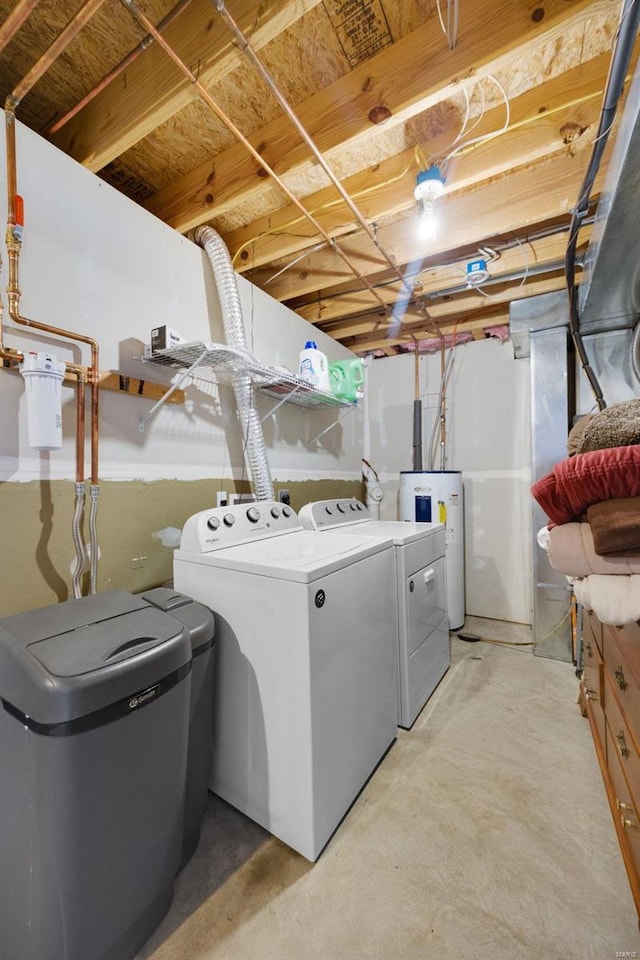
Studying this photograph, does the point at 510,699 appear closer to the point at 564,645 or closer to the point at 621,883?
the point at 564,645

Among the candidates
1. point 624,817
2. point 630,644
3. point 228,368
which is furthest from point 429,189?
point 624,817

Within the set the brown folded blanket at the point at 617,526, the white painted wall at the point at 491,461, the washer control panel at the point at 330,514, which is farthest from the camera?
the white painted wall at the point at 491,461

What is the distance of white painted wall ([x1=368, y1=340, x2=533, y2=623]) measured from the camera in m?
2.97

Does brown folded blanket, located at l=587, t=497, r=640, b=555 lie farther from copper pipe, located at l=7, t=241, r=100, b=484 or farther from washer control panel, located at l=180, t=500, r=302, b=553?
copper pipe, located at l=7, t=241, r=100, b=484

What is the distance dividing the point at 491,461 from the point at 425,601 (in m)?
1.64

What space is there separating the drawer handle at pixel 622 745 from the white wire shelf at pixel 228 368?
180 cm

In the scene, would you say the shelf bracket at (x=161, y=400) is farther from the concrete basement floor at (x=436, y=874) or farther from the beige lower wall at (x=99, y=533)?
the concrete basement floor at (x=436, y=874)

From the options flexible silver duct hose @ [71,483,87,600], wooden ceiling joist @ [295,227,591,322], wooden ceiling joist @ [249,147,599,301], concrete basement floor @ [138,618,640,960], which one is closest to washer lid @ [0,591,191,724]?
flexible silver duct hose @ [71,483,87,600]

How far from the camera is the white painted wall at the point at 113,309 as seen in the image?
49.8 inches

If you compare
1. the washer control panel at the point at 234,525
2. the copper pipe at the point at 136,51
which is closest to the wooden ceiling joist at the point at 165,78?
the copper pipe at the point at 136,51

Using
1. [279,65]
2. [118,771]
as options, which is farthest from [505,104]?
[118,771]

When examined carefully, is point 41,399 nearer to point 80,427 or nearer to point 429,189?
point 80,427

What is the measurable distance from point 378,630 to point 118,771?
38.6 inches

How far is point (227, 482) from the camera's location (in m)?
2.03
